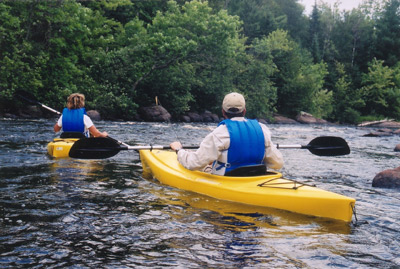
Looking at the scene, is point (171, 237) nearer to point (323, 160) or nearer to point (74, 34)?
point (323, 160)

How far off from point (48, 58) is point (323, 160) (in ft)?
40.5

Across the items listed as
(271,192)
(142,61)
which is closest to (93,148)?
(271,192)

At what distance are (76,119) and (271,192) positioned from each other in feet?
12.7

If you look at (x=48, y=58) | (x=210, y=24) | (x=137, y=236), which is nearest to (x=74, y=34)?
(x=48, y=58)

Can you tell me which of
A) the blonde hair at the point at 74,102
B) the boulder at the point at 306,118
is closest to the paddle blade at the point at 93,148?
the blonde hair at the point at 74,102

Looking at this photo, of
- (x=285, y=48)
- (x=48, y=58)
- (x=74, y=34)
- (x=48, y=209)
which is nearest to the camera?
(x=48, y=209)

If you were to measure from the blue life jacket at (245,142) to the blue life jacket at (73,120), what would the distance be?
335 centimetres

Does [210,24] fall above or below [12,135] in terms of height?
above

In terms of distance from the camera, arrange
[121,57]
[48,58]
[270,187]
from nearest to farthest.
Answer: [270,187]
[48,58]
[121,57]

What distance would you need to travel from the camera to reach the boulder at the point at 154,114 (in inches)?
741

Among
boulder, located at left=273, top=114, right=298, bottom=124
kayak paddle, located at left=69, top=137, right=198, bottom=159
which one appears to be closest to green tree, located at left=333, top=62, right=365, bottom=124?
boulder, located at left=273, top=114, right=298, bottom=124

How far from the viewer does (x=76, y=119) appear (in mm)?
6449

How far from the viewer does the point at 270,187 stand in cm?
384

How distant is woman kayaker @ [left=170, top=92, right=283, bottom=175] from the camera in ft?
12.5
